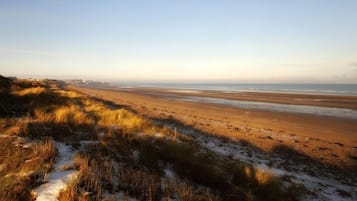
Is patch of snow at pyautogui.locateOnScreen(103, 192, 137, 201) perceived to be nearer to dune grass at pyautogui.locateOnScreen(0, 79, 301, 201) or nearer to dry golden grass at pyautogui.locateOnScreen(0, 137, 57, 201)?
dune grass at pyautogui.locateOnScreen(0, 79, 301, 201)

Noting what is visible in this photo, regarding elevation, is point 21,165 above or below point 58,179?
above

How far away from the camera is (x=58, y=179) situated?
13.8 ft

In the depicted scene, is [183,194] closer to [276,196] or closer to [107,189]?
[107,189]

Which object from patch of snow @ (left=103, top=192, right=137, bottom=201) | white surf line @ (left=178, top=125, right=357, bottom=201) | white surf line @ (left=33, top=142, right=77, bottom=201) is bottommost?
white surf line @ (left=178, top=125, right=357, bottom=201)

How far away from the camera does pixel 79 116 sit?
9.02 meters

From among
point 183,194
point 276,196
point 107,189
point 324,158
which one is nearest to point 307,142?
point 324,158

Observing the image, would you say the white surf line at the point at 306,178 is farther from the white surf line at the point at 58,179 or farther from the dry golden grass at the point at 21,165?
the dry golden grass at the point at 21,165

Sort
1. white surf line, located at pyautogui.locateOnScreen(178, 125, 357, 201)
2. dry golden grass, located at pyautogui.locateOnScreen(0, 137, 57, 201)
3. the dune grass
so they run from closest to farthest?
1. dry golden grass, located at pyautogui.locateOnScreen(0, 137, 57, 201)
2. the dune grass
3. white surf line, located at pyautogui.locateOnScreen(178, 125, 357, 201)

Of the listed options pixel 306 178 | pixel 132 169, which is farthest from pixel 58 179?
pixel 306 178

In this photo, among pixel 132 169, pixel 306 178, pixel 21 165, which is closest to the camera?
pixel 21 165

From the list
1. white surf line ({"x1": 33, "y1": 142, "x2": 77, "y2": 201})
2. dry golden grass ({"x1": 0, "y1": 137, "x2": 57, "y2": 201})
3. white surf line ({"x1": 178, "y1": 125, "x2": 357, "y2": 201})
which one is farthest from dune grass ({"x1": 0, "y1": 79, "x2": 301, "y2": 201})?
white surf line ({"x1": 178, "y1": 125, "x2": 357, "y2": 201})

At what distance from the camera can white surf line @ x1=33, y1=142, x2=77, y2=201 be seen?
147 inches

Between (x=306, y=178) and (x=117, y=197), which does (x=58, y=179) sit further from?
(x=306, y=178)

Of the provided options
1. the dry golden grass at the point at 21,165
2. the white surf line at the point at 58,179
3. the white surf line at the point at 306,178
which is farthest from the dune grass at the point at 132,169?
the white surf line at the point at 306,178
